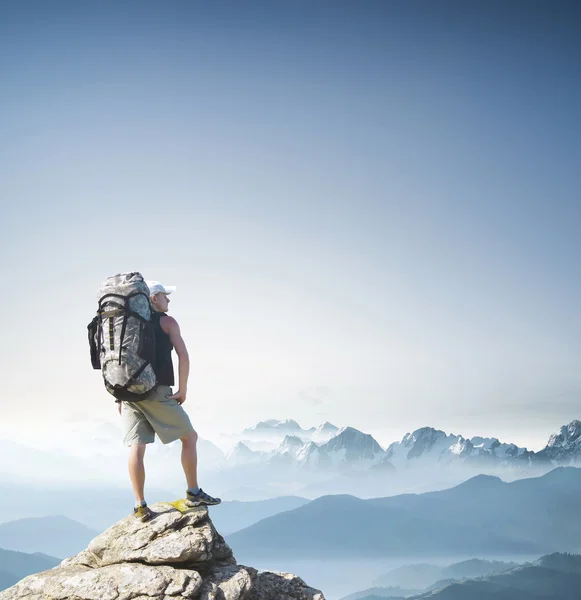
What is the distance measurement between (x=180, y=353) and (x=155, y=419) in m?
1.34

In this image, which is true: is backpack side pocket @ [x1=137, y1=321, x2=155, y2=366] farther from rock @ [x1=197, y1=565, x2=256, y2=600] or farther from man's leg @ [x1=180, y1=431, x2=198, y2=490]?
rock @ [x1=197, y1=565, x2=256, y2=600]

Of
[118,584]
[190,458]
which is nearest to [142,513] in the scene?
[190,458]

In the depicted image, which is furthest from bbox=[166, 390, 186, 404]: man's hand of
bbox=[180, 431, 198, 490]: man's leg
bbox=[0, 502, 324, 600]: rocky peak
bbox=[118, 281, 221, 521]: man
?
bbox=[0, 502, 324, 600]: rocky peak

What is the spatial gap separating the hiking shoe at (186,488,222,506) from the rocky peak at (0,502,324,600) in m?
0.12

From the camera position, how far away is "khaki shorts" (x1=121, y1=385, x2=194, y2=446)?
422 inches

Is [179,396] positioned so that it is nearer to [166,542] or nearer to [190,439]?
[190,439]

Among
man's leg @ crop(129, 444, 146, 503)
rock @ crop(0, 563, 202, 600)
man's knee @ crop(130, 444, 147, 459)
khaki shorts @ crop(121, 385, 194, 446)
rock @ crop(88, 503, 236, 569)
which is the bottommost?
rock @ crop(0, 563, 202, 600)

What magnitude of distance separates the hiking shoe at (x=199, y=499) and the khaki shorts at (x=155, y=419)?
1.25 meters

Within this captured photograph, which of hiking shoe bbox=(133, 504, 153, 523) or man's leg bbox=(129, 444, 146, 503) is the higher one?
man's leg bbox=(129, 444, 146, 503)

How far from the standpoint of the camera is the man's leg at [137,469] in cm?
1076

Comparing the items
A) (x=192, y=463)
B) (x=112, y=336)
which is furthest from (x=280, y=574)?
(x=112, y=336)

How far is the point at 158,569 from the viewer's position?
9812mm

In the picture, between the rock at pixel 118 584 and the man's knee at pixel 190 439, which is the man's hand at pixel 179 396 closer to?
the man's knee at pixel 190 439

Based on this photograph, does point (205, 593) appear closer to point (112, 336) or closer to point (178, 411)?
point (178, 411)
